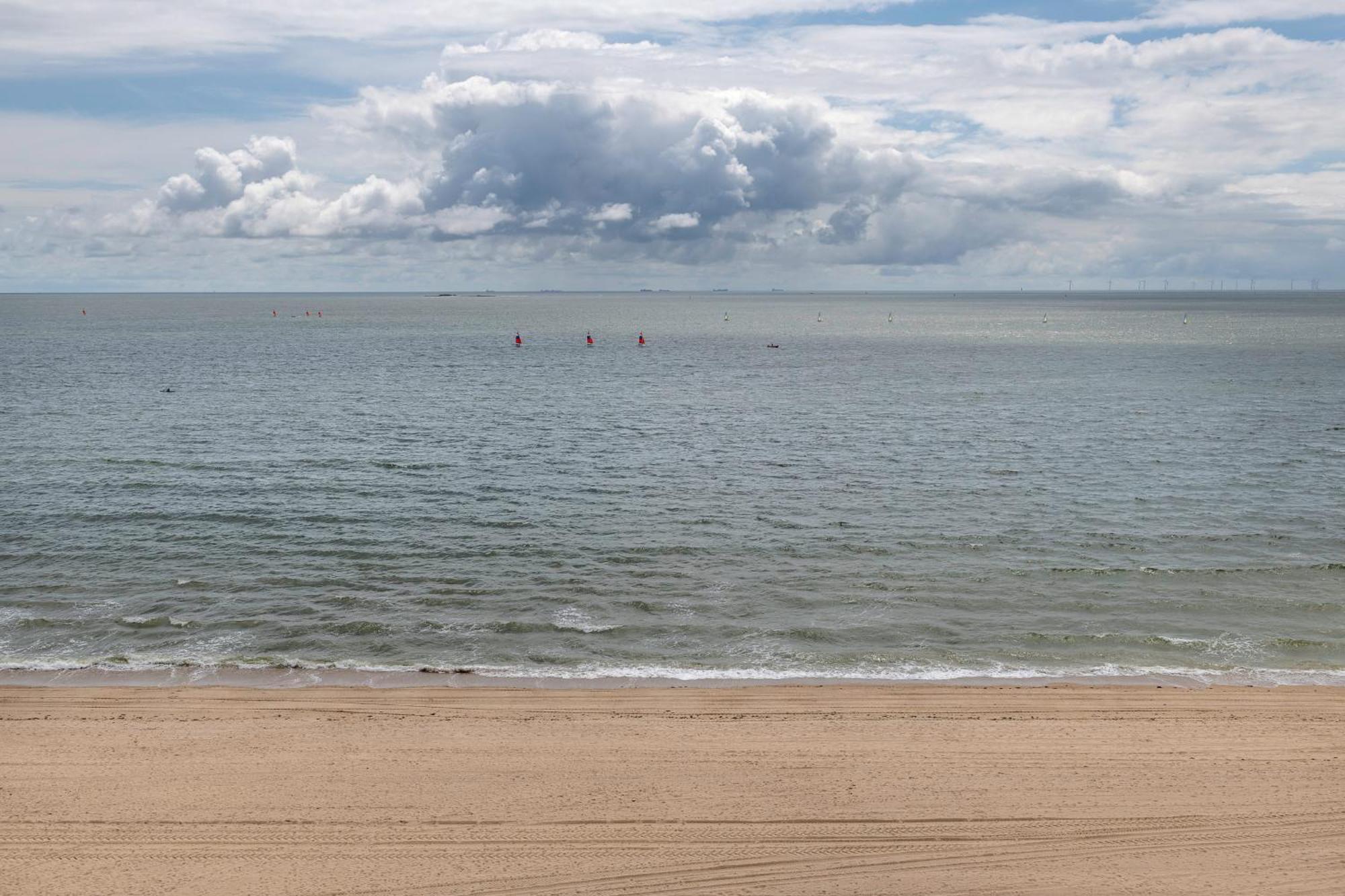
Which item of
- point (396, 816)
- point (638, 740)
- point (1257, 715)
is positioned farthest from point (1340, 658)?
point (396, 816)

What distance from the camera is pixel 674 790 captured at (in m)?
15.5

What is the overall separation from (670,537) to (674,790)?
15652 millimetres

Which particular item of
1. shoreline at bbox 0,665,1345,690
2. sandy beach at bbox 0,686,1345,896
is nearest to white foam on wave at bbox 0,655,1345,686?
shoreline at bbox 0,665,1345,690

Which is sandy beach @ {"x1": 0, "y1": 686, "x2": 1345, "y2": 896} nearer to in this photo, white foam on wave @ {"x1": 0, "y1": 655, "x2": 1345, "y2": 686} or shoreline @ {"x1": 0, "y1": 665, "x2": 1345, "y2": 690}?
shoreline @ {"x1": 0, "y1": 665, "x2": 1345, "y2": 690}

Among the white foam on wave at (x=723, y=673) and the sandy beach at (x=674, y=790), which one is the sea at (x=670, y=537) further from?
the sandy beach at (x=674, y=790)

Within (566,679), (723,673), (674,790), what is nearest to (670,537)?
(723,673)

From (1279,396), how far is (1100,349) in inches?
2122

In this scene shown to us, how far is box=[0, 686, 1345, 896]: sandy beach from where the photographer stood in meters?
13.4

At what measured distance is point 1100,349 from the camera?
119062 mm

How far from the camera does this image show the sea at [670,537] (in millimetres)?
22078

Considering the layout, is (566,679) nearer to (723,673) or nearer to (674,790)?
(723,673)

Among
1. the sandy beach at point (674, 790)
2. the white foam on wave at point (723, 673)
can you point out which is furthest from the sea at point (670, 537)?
the sandy beach at point (674, 790)

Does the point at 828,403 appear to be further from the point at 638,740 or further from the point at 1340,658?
the point at 638,740

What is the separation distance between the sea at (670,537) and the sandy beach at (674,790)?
6.32 ft
